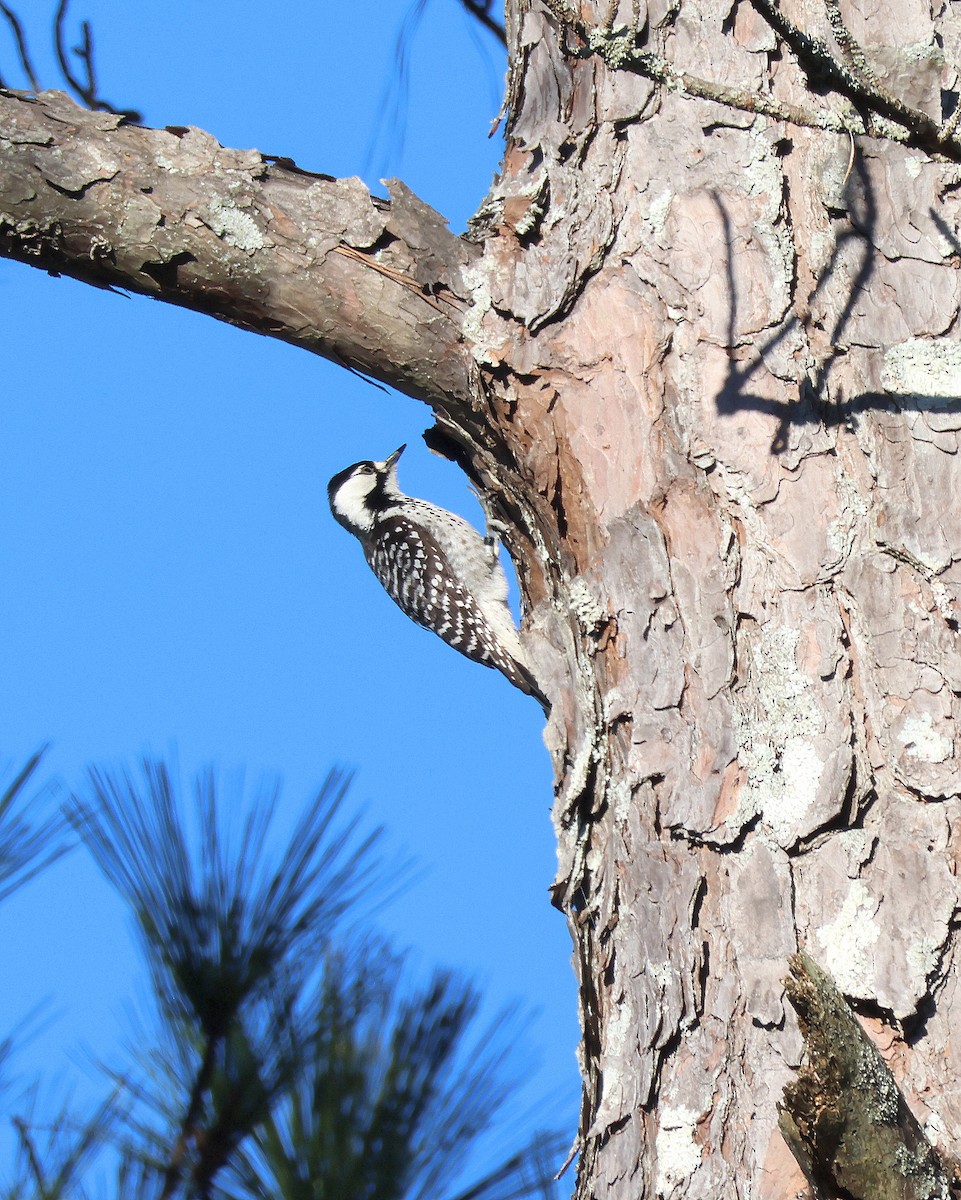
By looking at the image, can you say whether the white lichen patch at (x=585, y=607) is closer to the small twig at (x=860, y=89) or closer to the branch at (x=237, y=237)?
the branch at (x=237, y=237)

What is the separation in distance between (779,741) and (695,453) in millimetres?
495

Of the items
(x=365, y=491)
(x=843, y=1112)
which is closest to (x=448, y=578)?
(x=365, y=491)

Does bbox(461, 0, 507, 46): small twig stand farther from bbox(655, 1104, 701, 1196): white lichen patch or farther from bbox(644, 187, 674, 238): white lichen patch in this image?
bbox(655, 1104, 701, 1196): white lichen patch

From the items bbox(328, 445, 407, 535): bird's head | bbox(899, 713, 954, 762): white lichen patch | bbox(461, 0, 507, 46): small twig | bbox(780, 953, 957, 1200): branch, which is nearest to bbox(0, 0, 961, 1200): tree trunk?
bbox(899, 713, 954, 762): white lichen patch

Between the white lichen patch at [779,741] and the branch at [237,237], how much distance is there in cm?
77

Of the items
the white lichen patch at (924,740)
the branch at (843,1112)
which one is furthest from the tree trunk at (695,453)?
the branch at (843,1112)

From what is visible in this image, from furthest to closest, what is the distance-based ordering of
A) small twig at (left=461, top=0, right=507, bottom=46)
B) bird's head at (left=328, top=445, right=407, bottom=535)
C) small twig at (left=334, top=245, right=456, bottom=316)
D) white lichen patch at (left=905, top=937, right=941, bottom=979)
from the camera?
1. bird's head at (left=328, top=445, right=407, bottom=535)
2. small twig at (left=461, top=0, right=507, bottom=46)
3. small twig at (left=334, top=245, right=456, bottom=316)
4. white lichen patch at (left=905, top=937, right=941, bottom=979)

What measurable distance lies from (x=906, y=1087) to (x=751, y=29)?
1717mm

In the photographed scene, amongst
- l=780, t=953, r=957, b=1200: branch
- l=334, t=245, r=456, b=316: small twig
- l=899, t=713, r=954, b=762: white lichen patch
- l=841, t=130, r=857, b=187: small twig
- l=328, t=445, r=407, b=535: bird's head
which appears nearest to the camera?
l=780, t=953, r=957, b=1200: branch

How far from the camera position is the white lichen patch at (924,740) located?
1763mm

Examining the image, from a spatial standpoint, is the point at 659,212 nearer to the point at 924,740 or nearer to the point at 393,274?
the point at 393,274

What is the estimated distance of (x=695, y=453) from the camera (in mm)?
2033

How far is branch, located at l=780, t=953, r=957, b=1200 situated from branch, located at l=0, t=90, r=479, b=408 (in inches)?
52.3

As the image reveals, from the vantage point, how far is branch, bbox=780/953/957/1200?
1264 mm
